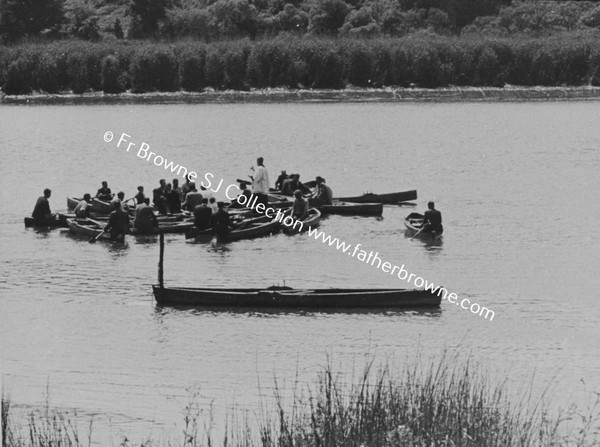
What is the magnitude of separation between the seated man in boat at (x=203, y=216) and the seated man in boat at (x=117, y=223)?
82.1 inches

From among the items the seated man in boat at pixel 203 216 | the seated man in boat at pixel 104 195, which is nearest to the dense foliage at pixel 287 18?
the seated man in boat at pixel 104 195

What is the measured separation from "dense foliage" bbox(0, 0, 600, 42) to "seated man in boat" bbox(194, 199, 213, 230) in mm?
70766

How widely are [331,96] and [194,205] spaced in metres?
67.6

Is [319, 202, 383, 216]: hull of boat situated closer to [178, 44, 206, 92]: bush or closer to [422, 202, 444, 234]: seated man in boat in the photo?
[422, 202, 444, 234]: seated man in boat

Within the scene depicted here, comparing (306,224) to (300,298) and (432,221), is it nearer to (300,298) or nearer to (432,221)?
(432,221)

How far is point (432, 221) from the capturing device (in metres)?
37.0

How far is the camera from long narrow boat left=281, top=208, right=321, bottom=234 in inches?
1524

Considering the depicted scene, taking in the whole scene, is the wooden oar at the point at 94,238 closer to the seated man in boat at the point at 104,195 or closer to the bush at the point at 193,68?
the seated man in boat at the point at 104,195

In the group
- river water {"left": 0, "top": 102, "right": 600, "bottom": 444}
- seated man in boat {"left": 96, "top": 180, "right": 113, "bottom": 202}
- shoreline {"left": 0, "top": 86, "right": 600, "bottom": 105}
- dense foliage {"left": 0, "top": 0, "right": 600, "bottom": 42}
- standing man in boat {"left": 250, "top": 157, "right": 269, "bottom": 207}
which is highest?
dense foliage {"left": 0, "top": 0, "right": 600, "bottom": 42}

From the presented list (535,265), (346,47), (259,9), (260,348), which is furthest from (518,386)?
(259,9)

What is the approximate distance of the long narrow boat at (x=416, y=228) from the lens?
124 feet

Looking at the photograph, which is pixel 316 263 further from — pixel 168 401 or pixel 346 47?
pixel 346 47

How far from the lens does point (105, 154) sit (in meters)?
77.0

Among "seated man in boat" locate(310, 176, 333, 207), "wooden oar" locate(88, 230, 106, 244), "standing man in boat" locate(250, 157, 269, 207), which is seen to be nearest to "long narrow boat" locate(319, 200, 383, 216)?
"seated man in boat" locate(310, 176, 333, 207)
